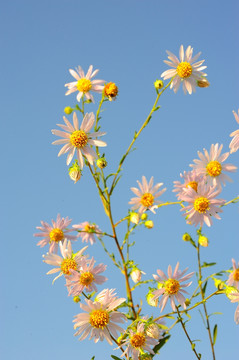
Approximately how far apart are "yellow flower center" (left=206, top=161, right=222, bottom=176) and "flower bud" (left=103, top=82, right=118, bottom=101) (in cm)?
57

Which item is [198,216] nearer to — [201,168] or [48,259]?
[201,168]

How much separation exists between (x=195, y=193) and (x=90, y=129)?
56cm

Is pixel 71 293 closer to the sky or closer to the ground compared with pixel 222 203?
closer to the ground

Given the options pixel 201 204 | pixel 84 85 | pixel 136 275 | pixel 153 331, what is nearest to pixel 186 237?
pixel 201 204

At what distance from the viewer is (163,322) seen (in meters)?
2.11

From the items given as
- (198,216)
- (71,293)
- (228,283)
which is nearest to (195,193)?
(198,216)

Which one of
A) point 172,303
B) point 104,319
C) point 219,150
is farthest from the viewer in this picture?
point 219,150

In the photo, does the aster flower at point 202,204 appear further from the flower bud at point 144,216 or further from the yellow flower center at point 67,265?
the yellow flower center at point 67,265

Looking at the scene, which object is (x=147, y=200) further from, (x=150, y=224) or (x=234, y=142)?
(x=234, y=142)

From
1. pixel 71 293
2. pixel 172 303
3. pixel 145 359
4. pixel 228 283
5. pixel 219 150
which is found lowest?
pixel 145 359

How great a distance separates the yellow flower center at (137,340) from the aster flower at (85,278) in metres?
0.27

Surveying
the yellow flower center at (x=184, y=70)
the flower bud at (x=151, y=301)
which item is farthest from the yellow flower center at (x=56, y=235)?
the yellow flower center at (x=184, y=70)

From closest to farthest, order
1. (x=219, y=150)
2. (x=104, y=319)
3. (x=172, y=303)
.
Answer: (x=104, y=319), (x=172, y=303), (x=219, y=150)

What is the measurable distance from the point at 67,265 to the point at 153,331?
47 centimetres
